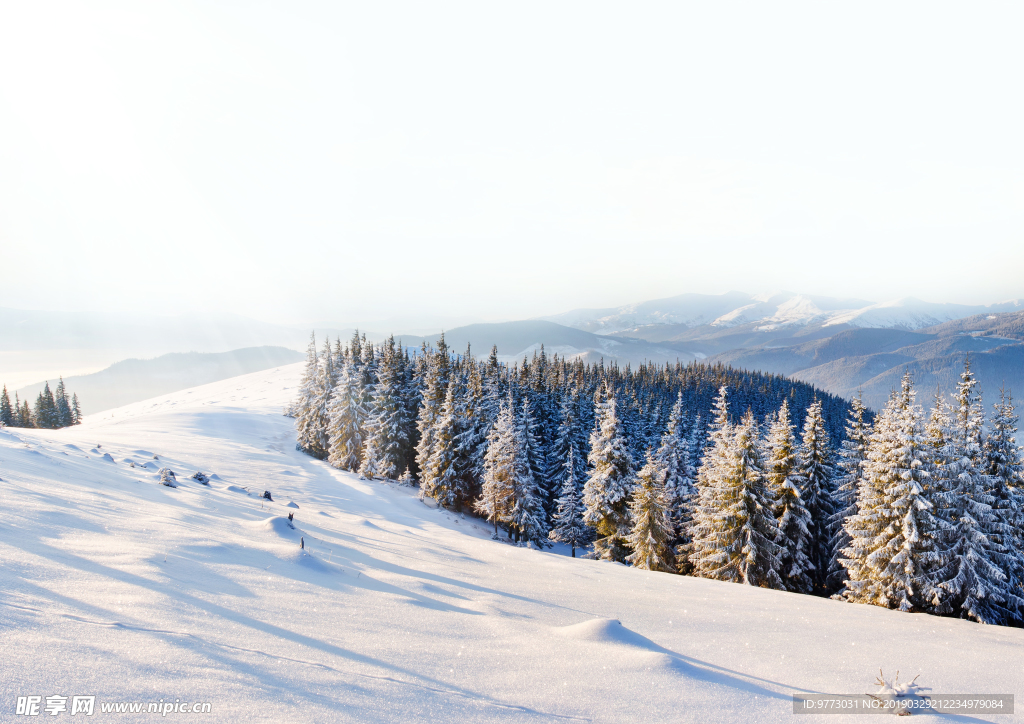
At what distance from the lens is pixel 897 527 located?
768 inches

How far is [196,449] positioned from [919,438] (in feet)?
152

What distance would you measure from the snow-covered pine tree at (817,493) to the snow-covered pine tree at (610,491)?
10.4 meters

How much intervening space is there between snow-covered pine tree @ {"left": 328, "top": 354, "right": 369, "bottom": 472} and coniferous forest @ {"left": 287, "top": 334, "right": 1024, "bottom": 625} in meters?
0.16

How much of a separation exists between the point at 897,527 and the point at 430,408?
34353mm

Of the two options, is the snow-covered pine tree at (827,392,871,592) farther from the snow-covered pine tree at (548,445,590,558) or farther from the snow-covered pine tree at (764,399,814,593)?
the snow-covered pine tree at (548,445,590,558)

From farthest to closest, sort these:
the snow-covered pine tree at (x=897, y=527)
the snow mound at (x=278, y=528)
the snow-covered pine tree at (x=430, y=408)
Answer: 1. the snow-covered pine tree at (x=430, y=408)
2. the snow-covered pine tree at (x=897, y=527)
3. the snow mound at (x=278, y=528)

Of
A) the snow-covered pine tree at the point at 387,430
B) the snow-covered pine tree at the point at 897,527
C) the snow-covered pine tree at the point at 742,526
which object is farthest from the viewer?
the snow-covered pine tree at the point at 387,430

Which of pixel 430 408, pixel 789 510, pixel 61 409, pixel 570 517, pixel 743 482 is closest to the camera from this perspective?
pixel 743 482

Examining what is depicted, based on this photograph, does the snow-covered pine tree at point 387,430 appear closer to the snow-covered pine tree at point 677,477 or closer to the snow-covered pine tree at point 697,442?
the snow-covered pine tree at point 677,477

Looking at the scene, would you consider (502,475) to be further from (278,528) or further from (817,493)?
(278,528)

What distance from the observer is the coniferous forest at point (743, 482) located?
19.2m

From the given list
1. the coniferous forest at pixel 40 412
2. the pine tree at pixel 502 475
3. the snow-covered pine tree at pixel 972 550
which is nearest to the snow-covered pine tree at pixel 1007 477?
the snow-covered pine tree at pixel 972 550

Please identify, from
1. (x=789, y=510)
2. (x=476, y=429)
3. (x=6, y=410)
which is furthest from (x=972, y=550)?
(x=6, y=410)

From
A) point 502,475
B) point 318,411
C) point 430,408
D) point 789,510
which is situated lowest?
point 502,475
